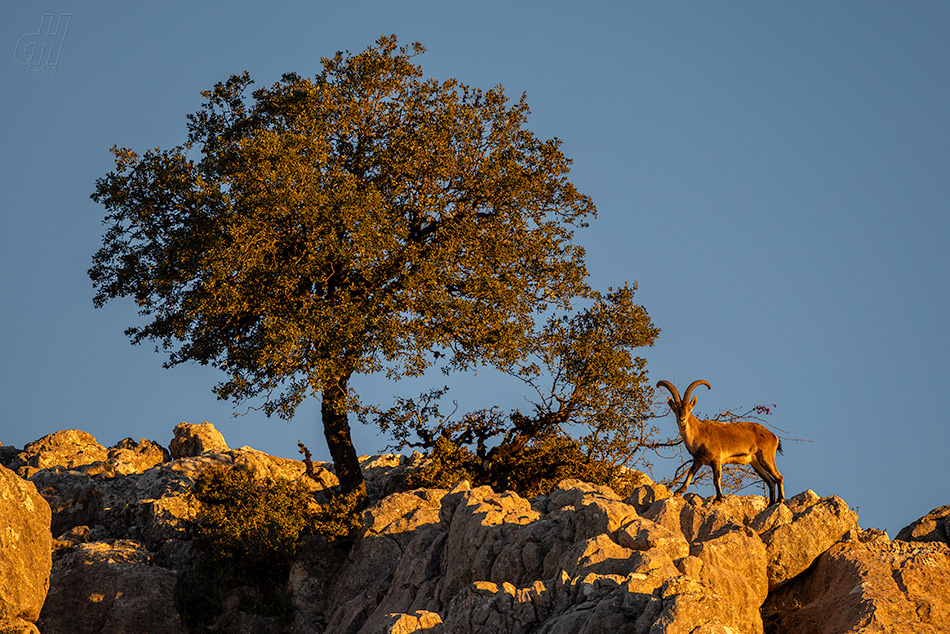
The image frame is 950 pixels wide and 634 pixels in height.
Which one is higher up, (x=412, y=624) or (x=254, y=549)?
(x=254, y=549)

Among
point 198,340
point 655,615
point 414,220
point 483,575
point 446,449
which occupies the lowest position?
point 655,615

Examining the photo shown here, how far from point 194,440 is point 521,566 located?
70.7 ft

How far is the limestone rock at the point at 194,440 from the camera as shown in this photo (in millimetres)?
35562

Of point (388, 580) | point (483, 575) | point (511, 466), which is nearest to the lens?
point (483, 575)

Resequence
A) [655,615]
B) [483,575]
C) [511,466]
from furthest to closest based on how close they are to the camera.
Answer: [511,466] < [483,575] < [655,615]

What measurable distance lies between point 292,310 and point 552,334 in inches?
311

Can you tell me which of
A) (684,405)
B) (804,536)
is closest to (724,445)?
(684,405)

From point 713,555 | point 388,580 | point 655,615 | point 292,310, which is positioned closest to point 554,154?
point 292,310

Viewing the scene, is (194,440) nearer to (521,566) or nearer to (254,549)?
(254,549)

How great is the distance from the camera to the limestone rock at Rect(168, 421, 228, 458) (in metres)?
35.6

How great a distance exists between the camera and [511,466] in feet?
90.2

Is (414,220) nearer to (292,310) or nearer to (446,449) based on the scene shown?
(292,310)

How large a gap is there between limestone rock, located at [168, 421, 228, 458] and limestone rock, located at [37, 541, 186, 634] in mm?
12082

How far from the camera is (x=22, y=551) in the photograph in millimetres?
18344
